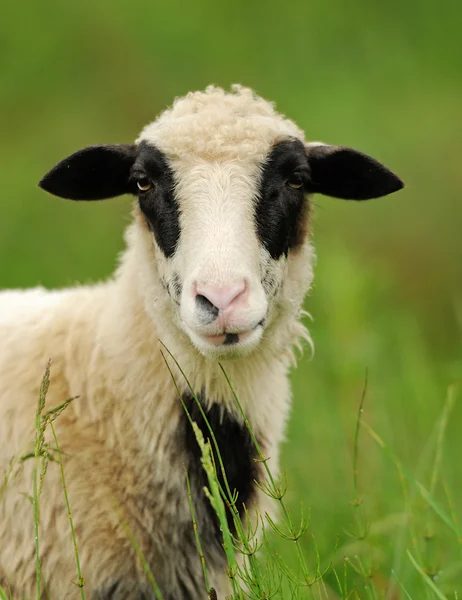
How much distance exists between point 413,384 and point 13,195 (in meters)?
8.52

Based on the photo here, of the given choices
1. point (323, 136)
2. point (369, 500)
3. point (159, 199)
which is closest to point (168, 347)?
point (159, 199)

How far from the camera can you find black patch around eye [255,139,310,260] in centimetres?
340

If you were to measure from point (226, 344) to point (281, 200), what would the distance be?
68 centimetres

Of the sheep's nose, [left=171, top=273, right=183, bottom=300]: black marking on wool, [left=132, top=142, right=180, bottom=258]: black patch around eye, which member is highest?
[left=132, top=142, right=180, bottom=258]: black patch around eye

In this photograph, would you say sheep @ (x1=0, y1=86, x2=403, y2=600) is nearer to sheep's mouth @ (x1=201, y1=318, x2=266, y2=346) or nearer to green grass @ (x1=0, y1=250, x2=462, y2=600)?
sheep's mouth @ (x1=201, y1=318, x2=266, y2=346)

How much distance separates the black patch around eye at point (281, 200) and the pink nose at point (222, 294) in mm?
425

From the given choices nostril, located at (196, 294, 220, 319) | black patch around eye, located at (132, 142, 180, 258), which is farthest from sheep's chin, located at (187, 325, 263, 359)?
black patch around eye, located at (132, 142, 180, 258)

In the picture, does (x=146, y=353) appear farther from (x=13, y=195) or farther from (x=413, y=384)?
(x=13, y=195)

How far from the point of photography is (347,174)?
385 cm

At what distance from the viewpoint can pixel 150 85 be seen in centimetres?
1616

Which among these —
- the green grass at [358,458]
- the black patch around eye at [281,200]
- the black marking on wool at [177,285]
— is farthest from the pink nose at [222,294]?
the green grass at [358,458]

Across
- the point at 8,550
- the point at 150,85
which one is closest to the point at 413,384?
the point at 8,550

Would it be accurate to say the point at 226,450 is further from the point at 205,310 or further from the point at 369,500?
the point at 369,500

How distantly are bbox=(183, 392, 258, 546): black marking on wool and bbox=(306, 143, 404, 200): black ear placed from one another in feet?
3.23
